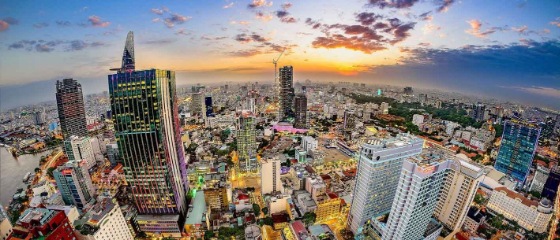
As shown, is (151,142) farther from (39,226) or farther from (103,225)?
(39,226)

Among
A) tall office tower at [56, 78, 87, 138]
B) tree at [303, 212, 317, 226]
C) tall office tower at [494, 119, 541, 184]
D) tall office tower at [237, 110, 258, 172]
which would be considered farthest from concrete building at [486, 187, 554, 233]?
tall office tower at [56, 78, 87, 138]

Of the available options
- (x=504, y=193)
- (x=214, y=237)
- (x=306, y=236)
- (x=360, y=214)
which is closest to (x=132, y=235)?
(x=214, y=237)

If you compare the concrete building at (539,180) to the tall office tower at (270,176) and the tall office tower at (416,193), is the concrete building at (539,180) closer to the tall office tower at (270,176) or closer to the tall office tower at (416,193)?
the tall office tower at (416,193)

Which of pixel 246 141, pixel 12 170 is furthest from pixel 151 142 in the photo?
pixel 12 170

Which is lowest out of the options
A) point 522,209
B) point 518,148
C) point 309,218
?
point 309,218

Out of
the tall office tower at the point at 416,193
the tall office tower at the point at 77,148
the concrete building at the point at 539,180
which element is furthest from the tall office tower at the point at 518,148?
the tall office tower at the point at 77,148

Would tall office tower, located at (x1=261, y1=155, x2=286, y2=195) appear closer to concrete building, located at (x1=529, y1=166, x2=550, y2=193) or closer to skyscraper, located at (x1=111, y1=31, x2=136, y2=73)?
skyscraper, located at (x1=111, y1=31, x2=136, y2=73)
